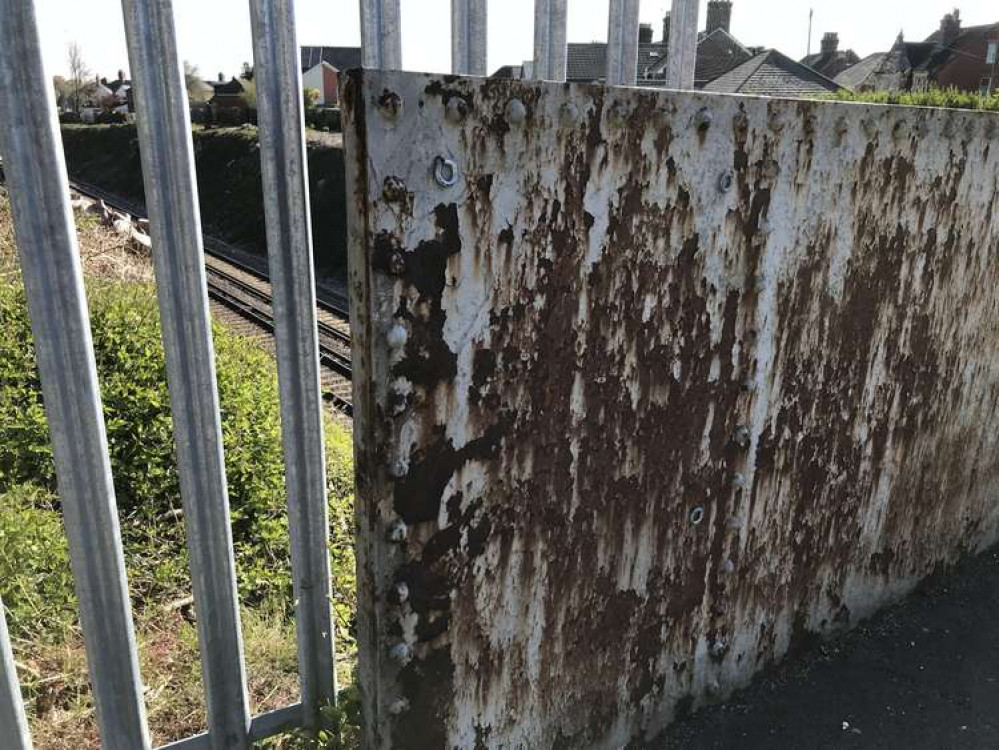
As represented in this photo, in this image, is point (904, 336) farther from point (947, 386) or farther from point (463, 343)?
point (463, 343)

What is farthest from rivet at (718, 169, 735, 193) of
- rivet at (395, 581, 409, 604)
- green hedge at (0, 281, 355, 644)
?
green hedge at (0, 281, 355, 644)

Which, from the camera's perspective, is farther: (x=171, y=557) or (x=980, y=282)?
(x=171, y=557)

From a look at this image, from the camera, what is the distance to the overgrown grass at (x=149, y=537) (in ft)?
8.38

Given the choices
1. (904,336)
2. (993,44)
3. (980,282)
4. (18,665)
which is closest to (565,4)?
(904,336)

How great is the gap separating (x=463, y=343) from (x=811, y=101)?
1204 mm

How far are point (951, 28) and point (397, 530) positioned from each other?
198ft

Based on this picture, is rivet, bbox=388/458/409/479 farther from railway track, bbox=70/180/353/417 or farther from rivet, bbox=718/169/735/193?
railway track, bbox=70/180/353/417

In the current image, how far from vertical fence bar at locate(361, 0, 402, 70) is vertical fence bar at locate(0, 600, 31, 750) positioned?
1.35m

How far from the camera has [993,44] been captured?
45781mm

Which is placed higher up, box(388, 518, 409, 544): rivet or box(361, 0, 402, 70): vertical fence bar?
box(361, 0, 402, 70): vertical fence bar

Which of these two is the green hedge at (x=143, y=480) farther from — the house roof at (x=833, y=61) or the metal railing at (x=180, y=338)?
the house roof at (x=833, y=61)

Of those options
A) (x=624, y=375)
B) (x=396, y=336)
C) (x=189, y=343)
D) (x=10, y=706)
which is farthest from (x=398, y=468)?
(x=10, y=706)

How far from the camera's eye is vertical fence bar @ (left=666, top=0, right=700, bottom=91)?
2.20 meters

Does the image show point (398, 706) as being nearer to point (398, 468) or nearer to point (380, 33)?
point (398, 468)
